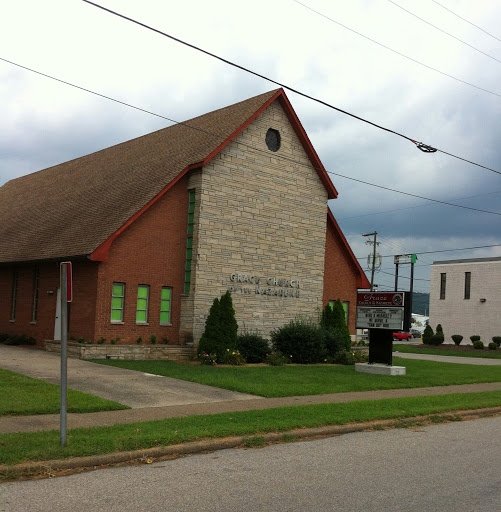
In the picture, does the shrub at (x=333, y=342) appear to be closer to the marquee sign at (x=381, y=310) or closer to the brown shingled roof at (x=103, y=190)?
the marquee sign at (x=381, y=310)

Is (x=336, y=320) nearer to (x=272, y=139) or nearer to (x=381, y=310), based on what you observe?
(x=381, y=310)

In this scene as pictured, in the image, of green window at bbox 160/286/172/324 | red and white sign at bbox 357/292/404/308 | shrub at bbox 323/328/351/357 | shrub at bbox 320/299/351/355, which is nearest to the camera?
red and white sign at bbox 357/292/404/308

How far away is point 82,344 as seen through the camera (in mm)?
21141

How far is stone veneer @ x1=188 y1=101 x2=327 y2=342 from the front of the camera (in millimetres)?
24078

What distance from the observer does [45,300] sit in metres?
24.9

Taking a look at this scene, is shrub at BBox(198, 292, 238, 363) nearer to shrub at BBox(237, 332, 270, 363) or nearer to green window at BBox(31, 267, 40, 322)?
shrub at BBox(237, 332, 270, 363)

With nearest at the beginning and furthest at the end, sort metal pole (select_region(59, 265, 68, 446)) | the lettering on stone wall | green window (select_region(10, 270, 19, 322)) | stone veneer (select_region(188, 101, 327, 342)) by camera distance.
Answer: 1. metal pole (select_region(59, 265, 68, 446))
2. stone veneer (select_region(188, 101, 327, 342))
3. the lettering on stone wall
4. green window (select_region(10, 270, 19, 322))

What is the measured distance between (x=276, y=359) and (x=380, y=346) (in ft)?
12.7

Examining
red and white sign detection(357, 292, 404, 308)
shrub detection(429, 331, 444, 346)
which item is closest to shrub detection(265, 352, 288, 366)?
red and white sign detection(357, 292, 404, 308)

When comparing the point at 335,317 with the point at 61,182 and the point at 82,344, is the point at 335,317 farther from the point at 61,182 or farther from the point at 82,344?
the point at 61,182

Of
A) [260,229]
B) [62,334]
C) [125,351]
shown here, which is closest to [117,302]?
[125,351]

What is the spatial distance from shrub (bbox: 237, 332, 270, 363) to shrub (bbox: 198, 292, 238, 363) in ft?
2.09

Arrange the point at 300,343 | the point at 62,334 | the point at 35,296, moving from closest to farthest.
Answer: the point at 62,334 < the point at 300,343 < the point at 35,296

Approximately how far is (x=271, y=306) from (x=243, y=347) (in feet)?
10.4
